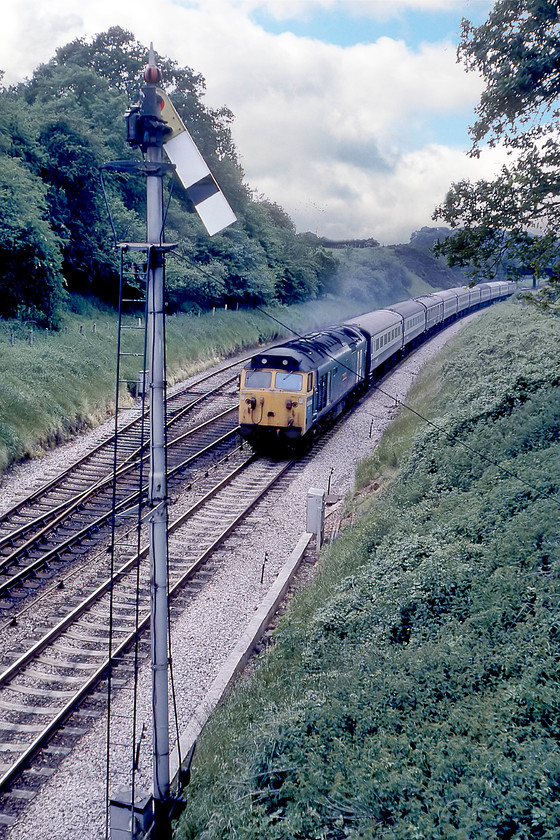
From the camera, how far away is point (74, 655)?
9.23 metres

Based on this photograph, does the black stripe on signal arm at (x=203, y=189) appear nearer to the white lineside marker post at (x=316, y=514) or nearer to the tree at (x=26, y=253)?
the white lineside marker post at (x=316, y=514)

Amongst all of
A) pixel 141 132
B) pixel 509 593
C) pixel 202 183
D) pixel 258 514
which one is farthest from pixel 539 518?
pixel 258 514

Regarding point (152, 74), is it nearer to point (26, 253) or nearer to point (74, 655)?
point (74, 655)

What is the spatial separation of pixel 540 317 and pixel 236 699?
79.6ft

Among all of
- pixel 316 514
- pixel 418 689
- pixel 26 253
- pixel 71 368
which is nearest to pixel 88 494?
pixel 316 514

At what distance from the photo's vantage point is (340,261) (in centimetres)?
6500

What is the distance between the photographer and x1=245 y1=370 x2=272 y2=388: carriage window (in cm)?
1758

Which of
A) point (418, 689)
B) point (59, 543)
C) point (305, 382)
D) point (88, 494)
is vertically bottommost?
point (59, 543)

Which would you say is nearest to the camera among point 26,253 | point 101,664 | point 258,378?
point 101,664

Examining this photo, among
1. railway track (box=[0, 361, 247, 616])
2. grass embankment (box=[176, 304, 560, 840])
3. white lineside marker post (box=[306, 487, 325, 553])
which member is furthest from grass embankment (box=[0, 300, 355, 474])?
grass embankment (box=[176, 304, 560, 840])

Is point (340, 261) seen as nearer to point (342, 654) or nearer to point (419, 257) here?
point (419, 257)

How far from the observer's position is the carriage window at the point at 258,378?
17.6 meters

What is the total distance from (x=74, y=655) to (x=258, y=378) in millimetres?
9973

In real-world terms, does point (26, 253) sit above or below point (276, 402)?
above
